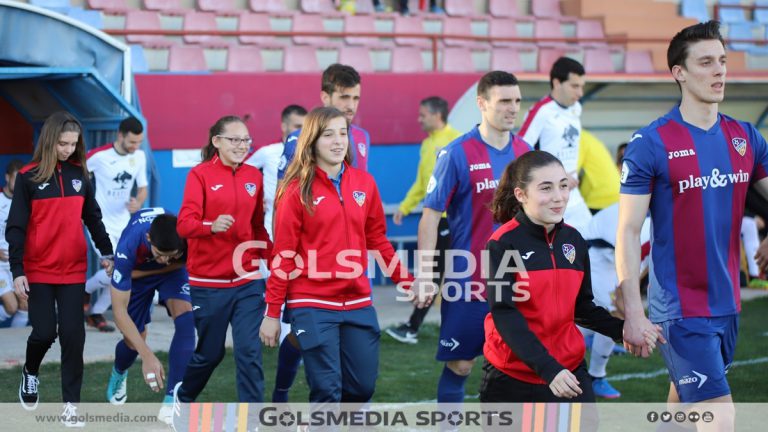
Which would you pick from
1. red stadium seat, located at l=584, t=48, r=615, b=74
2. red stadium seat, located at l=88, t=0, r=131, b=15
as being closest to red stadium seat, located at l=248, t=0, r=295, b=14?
red stadium seat, located at l=88, t=0, r=131, b=15

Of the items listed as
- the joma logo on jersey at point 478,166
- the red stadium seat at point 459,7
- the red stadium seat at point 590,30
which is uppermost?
the red stadium seat at point 459,7

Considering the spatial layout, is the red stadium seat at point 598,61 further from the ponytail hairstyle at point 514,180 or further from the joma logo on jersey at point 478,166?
the ponytail hairstyle at point 514,180

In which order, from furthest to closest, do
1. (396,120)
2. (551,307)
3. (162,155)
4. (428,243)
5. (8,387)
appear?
(396,120)
(162,155)
(8,387)
(428,243)
(551,307)

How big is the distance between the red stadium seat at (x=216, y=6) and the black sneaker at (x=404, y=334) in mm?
6756

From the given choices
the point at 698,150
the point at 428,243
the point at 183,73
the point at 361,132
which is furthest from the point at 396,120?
the point at 698,150

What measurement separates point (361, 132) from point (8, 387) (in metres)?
3.06

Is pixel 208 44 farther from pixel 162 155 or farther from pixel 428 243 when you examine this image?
pixel 428 243

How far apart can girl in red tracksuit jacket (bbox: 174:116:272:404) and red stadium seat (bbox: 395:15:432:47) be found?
976 cm

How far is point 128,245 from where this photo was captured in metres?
6.38

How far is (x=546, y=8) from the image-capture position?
60.0ft

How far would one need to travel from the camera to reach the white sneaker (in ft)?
20.9

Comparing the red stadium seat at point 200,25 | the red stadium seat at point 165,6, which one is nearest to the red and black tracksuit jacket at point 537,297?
the red stadium seat at point 200,25

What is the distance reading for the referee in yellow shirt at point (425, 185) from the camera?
973 cm

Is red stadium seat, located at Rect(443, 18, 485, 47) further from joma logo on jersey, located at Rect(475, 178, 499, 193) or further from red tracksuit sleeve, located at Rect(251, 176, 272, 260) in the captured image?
joma logo on jersey, located at Rect(475, 178, 499, 193)
